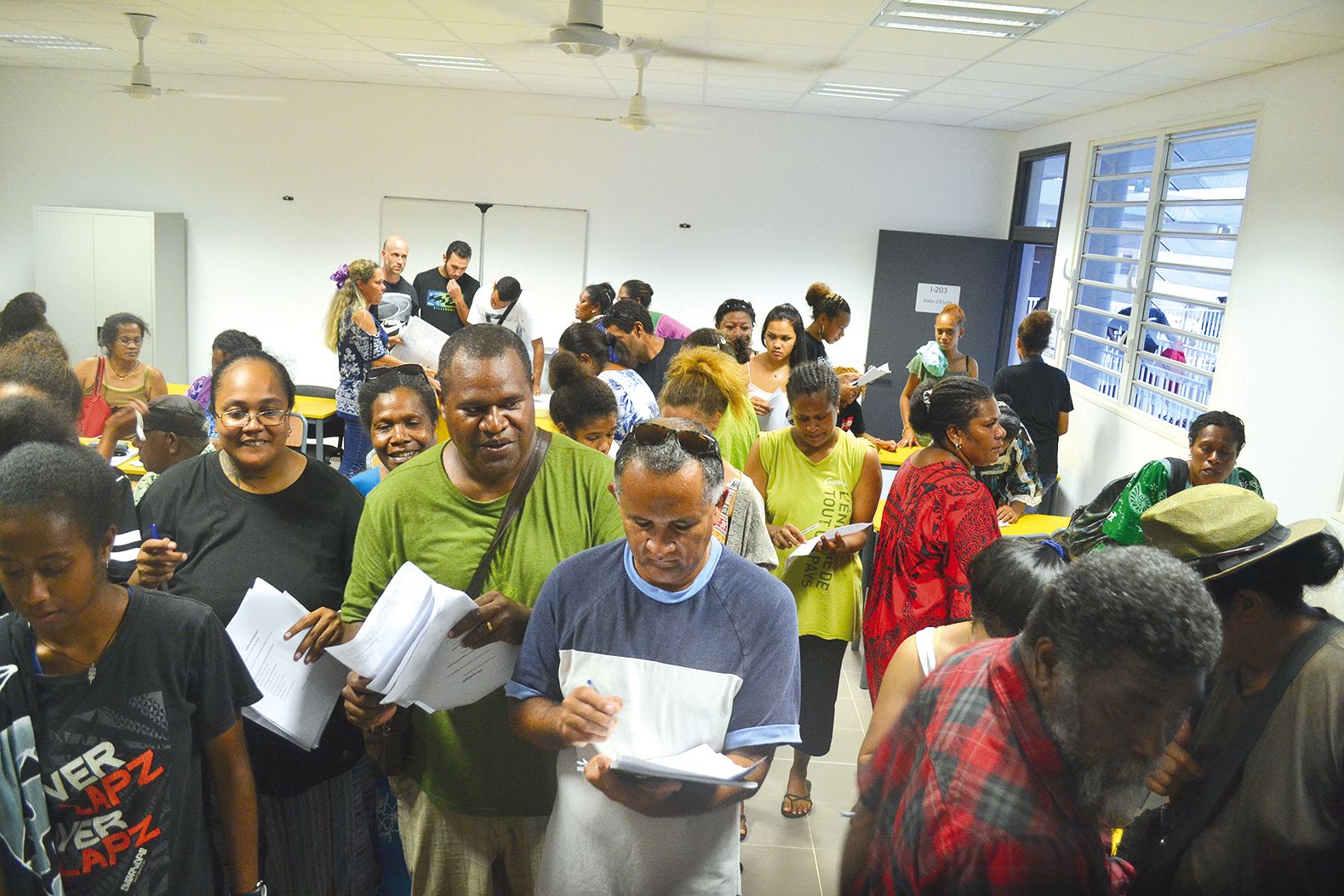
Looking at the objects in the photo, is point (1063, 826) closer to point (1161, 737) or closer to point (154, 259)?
point (1161, 737)

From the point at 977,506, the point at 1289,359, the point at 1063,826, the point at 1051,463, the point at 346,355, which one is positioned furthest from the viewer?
the point at 1051,463

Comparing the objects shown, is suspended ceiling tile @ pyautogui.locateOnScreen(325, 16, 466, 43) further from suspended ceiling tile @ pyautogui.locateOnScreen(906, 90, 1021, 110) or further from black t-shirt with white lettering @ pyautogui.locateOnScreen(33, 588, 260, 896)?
black t-shirt with white lettering @ pyautogui.locateOnScreen(33, 588, 260, 896)

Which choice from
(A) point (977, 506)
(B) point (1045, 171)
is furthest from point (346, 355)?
(B) point (1045, 171)

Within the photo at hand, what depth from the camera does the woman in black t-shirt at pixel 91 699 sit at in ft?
4.54

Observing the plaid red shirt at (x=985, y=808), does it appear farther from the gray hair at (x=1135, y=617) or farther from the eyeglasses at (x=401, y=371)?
the eyeglasses at (x=401, y=371)

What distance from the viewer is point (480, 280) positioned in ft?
29.6

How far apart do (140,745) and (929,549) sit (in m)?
2.02

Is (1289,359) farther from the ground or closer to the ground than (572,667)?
farther from the ground

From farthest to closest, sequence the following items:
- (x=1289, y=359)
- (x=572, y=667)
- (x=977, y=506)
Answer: (x=1289, y=359) < (x=977, y=506) < (x=572, y=667)

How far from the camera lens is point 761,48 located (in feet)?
18.2

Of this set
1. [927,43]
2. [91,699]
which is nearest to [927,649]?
[91,699]

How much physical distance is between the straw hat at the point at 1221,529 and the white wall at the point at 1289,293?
305cm

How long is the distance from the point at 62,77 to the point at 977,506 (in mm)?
10249

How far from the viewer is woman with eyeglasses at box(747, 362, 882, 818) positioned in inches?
119
